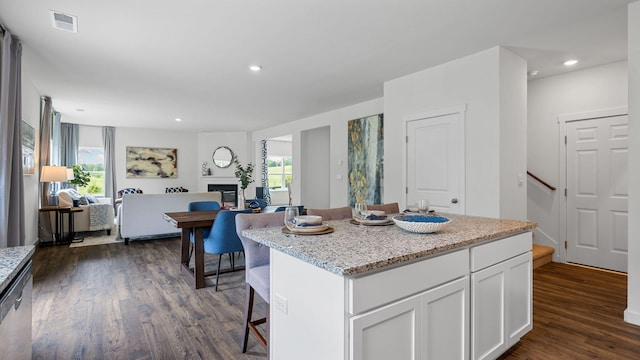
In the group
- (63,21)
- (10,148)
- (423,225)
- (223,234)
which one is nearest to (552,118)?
(423,225)

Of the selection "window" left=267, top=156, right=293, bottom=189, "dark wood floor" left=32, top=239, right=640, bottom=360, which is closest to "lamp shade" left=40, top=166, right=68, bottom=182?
"dark wood floor" left=32, top=239, right=640, bottom=360

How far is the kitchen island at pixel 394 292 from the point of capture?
122 cm

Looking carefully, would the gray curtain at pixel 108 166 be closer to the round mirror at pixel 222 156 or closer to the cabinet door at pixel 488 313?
the round mirror at pixel 222 156

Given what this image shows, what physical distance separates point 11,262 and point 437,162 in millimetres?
3810

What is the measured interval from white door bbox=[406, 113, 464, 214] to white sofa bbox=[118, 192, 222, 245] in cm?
380

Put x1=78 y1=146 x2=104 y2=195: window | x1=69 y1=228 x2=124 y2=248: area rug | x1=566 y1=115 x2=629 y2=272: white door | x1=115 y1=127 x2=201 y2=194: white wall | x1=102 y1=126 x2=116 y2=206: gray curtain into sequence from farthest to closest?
x1=115 y1=127 x2=201 y2=194: white wall
x1=102 y1=126 x2=116 y2=206: gray curtain
x1=78 y1=146 x2=104 y2=195: window
x1=69 y1=228 x2=124 y2=248: area rug
x1=566 y1=115 x2=629 y2=272: white door

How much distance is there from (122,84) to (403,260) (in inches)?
197

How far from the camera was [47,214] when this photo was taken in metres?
5.50

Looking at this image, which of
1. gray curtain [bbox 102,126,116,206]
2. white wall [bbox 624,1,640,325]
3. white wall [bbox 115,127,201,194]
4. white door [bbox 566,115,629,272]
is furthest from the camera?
white wall [bbox 115,127,201,194]

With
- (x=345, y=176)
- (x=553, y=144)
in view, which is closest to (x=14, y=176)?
(x=345, y=176)

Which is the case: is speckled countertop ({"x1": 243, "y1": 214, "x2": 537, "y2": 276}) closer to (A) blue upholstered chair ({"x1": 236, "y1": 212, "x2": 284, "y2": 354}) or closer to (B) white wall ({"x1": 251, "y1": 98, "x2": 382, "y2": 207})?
(A) blue upholstered chair ({"x1": 236, "y1": 212, "x2": 284, "y2": 354})

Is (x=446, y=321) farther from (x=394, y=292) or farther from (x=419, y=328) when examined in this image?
(x=394, y=292)

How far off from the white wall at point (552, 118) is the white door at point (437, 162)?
1.74 metres

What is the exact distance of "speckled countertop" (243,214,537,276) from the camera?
4.11 ft
